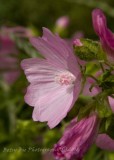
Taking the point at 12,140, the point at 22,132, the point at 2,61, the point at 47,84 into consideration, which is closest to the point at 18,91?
the point at 12,140

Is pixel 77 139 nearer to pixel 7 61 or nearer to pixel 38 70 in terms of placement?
pixel 38 70

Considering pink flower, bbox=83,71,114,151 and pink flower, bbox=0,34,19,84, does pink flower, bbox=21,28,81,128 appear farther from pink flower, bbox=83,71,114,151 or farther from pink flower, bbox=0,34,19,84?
pink flower, bbox=0,34,19,84

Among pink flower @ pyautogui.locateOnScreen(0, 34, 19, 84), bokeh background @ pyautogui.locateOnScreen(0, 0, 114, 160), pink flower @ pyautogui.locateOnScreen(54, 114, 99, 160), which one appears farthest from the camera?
pink flower @ pyautogui.locateOnScreen(0, 34, 19, 84)

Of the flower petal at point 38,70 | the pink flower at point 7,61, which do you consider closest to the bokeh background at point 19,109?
the pink flower at point 7,61

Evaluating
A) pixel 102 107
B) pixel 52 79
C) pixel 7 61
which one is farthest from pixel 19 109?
pixel 102 107

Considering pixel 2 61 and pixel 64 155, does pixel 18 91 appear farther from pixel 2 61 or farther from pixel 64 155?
pixel 64 155

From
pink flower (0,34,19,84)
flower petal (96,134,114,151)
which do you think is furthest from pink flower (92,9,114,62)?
pink flower (0,34,19,84)
